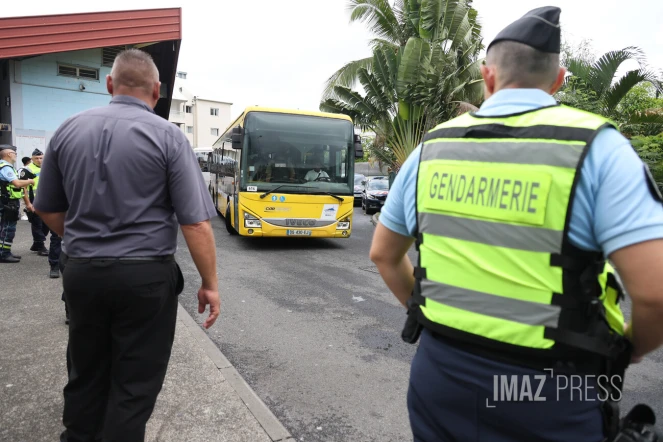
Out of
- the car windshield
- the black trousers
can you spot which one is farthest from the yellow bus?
the car windshield

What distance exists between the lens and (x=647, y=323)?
1256 mm

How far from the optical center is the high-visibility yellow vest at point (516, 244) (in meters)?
1.25

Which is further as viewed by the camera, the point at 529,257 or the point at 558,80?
the point at 558,80

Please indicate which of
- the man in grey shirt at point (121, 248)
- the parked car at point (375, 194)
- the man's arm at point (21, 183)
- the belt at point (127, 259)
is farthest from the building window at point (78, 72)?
the belt at point (127, 259)

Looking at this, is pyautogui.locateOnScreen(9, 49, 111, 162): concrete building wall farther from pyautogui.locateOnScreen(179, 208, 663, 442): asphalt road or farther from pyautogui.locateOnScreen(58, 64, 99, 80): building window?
pyautogui.locateOnScreen(179, 208, 663, 442): asphalt road

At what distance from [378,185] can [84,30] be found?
12080 millimetres

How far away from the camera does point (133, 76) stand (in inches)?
94.0

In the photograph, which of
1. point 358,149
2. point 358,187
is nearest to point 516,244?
point 358,149

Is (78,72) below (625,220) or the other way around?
the other way around

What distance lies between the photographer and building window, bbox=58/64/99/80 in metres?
16.0

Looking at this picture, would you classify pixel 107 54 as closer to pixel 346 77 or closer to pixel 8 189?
pixel 346 77

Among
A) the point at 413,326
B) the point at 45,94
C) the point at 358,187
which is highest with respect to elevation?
the point at 45,94

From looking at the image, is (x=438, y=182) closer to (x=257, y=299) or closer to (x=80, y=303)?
(x=80, y=303)

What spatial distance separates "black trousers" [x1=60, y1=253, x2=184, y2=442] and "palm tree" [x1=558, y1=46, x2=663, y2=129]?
11.5m
